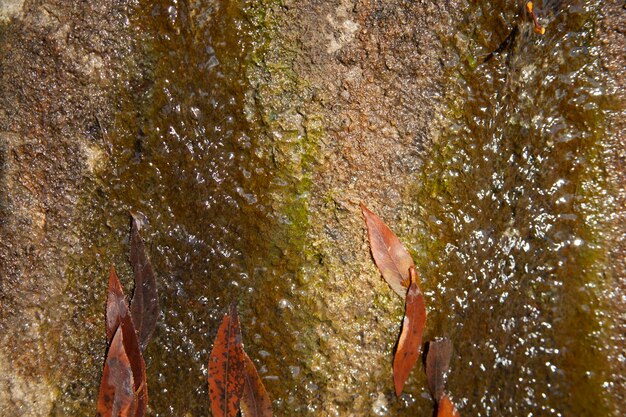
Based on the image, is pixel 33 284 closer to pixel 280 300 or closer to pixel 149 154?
pixel 149 154

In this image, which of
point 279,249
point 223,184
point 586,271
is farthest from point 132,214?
point 586,271

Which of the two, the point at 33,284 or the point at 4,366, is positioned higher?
the point at 33,284

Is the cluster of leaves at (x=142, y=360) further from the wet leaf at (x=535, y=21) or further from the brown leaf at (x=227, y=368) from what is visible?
the wet leaf at (x=535, y=21)

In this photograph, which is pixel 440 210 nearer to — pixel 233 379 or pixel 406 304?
pixel 406 304

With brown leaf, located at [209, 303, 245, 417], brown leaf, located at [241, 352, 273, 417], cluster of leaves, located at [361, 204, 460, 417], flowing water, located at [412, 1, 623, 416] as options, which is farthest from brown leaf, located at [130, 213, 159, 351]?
flowing water, located at [412, 1, 623, 416]

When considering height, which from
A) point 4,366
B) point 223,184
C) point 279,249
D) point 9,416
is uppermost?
point 223,184

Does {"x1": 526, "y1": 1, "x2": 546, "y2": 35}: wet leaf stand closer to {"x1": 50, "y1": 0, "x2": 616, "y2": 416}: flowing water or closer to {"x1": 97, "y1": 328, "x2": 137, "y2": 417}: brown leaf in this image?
{"x1": 50, "y1": 0, "x2": 616, "y2": 416}: flowing water

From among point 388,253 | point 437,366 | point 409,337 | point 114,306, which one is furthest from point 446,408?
point 114,306
